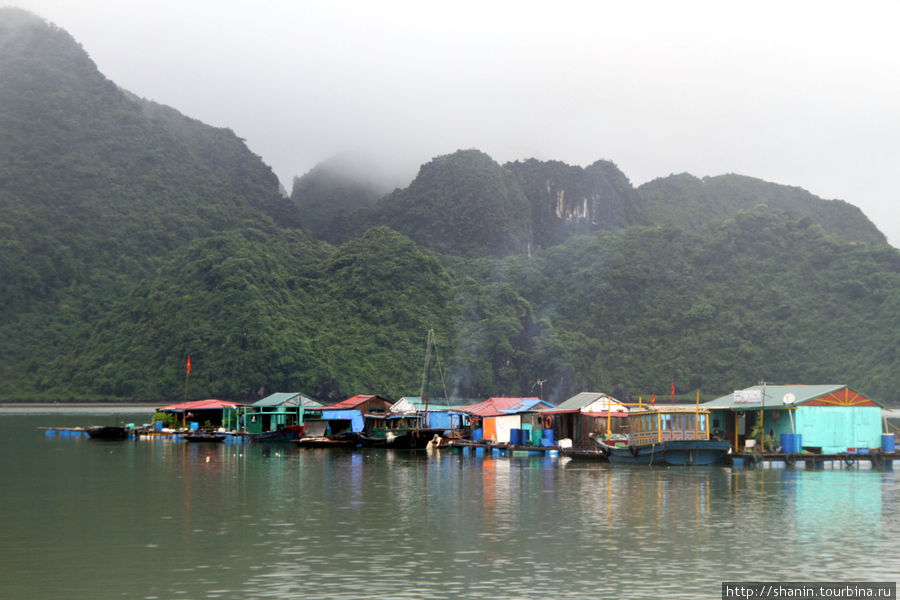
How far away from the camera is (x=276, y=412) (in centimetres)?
6956

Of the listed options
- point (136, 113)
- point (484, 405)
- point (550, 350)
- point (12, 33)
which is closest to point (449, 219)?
point (550, 350)

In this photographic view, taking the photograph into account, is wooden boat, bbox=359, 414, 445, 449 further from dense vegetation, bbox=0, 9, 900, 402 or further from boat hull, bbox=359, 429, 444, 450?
dense vegetation, bbox=0, 9, 900, 402

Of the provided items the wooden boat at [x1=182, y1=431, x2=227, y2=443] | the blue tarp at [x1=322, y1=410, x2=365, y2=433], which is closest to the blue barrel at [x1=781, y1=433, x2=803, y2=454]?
the blue tarp at [x1=322, y1=410, x2=365, y2=433]

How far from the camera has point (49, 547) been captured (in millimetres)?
20703

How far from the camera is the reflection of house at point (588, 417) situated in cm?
4928

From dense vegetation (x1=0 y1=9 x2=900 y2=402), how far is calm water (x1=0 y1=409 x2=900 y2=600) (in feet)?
273

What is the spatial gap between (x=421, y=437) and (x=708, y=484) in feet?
92.1

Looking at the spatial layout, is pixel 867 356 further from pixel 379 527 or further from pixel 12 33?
pixel 12 33

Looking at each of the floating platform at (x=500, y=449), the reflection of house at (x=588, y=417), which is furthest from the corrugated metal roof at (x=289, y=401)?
the reflection of house at (x=588, y=417)

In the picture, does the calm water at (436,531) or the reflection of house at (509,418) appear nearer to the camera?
the calm water at (436,531)

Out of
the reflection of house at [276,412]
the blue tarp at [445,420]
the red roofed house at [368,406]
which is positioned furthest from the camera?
the reflection of house at [276,412]

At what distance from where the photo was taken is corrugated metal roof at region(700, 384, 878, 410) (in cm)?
4275

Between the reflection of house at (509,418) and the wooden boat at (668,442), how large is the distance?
865 centimetres

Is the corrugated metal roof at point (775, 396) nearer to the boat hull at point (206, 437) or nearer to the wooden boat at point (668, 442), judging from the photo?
the wooden boat at point (668, 442)
